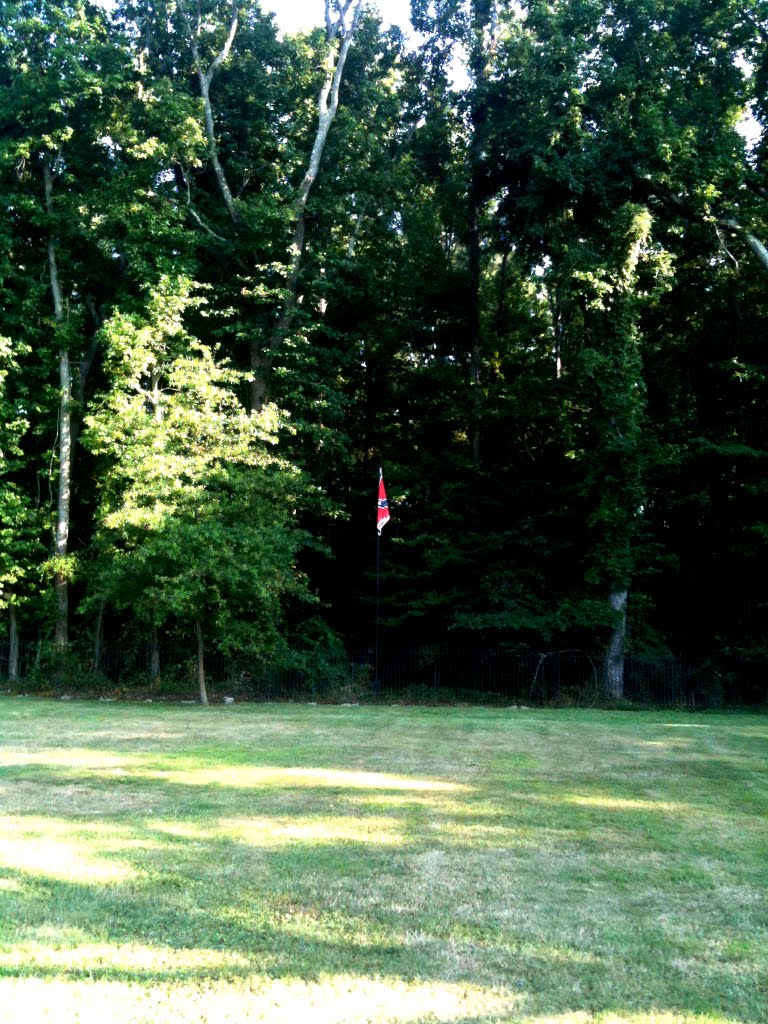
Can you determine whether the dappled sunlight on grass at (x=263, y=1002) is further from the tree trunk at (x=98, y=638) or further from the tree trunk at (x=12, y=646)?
the tree trunk at (x=12, y=646)

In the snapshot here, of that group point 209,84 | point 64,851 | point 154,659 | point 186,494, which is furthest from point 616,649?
point 209,84

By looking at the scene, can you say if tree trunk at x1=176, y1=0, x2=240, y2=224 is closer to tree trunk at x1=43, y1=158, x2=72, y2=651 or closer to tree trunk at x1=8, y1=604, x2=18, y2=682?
tree trunk at x1=43, y1=158, x2=72, y2=651

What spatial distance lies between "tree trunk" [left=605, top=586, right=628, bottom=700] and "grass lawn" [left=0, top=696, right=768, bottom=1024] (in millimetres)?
12324

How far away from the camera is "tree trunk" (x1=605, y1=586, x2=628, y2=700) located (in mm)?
24609

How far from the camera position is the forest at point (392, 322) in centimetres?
2503

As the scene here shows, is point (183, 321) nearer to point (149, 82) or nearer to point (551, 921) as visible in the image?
point (149, 82)

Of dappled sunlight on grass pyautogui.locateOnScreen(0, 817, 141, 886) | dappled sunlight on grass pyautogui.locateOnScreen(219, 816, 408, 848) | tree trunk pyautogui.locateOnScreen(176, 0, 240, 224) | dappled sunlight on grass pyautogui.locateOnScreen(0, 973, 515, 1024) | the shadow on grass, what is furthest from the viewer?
tree trunk pyautogui.locateOnScreen(176, 0, 240, 224)

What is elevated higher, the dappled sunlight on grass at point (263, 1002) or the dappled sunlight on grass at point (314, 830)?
the dappled sunlight on grass at point (263, 1002)

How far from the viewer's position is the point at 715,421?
94.4ft

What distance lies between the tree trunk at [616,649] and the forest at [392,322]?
87mm

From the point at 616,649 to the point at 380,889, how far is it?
66.5 ft

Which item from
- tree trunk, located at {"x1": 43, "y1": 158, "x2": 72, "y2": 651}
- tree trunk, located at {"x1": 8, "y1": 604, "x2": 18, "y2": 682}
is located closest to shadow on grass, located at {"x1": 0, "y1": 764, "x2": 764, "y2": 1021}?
tree trunk, located at {"x1": 43, "y1": 158, "x2": 72, "y2": 651}

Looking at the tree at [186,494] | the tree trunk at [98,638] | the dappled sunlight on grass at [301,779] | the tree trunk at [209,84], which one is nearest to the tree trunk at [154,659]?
the tree at [186,494]

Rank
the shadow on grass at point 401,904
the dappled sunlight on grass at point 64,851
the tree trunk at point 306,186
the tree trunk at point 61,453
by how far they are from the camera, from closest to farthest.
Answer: the shadow on grass at point 401,904
the dappled sunlight on grass at point 64,851
the tree trunk at point 61,453
the tree trunk at point 306,186
